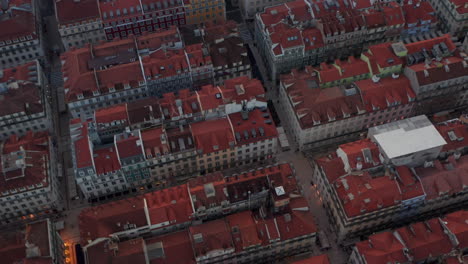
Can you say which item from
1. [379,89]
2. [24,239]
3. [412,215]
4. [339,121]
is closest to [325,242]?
[412,215]

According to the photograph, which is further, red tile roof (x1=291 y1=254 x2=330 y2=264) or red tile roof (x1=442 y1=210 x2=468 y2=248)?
red tile roof (x1=442 y1=210 x2=468 y2=248)

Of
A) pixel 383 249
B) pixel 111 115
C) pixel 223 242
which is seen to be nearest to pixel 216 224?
pixel 223 242

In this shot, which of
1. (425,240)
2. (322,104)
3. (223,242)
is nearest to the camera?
(425,240)

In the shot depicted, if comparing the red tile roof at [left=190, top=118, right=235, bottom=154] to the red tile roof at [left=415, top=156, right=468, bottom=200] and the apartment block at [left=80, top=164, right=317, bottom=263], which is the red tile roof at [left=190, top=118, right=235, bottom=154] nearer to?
the apartment block at [left=80, top=164, right=317, bottom=263]

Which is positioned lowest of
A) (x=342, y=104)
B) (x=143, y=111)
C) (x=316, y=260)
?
(x=316, y=260)

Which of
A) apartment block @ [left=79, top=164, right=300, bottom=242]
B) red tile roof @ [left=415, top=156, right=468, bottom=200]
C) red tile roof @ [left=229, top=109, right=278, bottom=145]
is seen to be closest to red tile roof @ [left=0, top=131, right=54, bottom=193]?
apartment block @ [left=79, top=164, right=300, bottom=242]

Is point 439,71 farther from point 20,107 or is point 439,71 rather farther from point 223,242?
point 20,107
